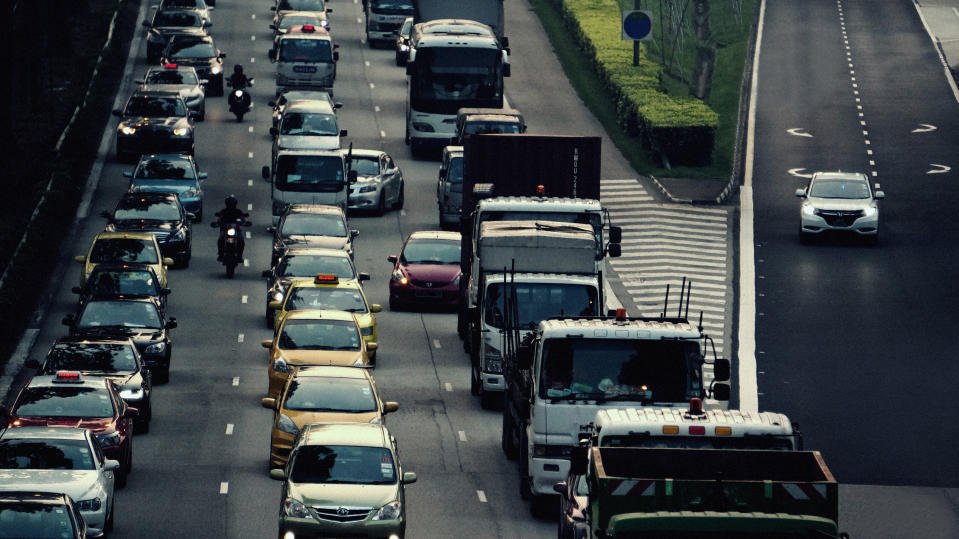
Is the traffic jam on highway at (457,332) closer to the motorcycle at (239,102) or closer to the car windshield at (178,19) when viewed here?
the motorcycle at (239,102)

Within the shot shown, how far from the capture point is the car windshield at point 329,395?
1047 inches

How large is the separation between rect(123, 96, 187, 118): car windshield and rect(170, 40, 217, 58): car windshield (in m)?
9.71

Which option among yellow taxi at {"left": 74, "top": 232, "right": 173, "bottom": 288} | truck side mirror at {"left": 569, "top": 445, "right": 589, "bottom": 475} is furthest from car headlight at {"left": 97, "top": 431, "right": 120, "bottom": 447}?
yellow taxi at {"left": 74, "top": 232, "right": 173, "bottom": 288}

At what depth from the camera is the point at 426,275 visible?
39312mm

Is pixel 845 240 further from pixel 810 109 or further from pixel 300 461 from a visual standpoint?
pixel 300 461

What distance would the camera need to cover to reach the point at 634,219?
48688 mm

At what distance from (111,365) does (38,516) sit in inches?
389

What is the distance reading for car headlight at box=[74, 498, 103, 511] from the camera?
2206cm

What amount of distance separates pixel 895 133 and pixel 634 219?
13436 millimetres

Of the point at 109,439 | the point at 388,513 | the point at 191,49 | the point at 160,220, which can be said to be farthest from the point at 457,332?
the point at 191,49

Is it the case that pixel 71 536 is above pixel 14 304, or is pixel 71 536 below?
above

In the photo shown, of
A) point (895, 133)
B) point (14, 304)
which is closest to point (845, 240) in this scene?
point (895, 133)

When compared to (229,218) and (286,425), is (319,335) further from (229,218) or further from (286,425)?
(229,218)

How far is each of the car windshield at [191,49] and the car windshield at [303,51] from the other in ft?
10.1
